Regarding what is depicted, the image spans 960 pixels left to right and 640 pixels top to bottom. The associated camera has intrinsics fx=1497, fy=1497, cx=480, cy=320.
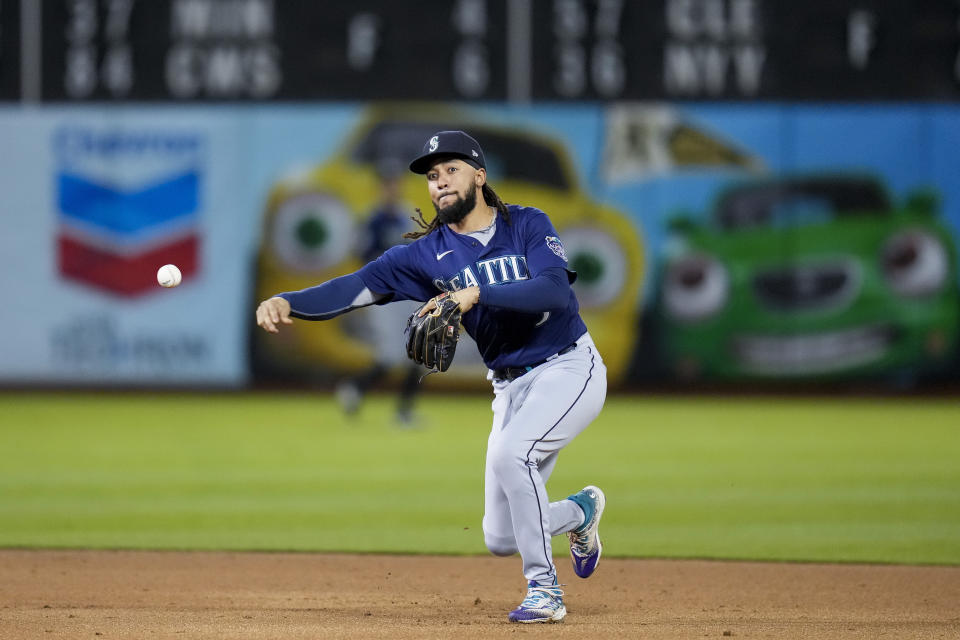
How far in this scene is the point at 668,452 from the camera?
1030 cm

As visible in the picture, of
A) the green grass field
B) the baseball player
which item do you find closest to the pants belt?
the baseball player

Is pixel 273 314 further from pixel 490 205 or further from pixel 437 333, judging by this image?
pixel 490 205

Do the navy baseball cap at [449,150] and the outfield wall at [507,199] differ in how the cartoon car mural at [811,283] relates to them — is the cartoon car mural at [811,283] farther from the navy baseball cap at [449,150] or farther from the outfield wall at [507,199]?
the navy baseball cap at [449,150]

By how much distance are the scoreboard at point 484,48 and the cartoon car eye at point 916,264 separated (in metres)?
1.44

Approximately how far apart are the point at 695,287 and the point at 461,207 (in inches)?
415

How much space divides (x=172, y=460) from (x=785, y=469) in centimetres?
395

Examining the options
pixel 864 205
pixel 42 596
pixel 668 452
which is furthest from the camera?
pixel 864 205

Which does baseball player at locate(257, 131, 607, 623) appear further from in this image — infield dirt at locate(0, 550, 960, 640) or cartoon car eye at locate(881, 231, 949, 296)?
cartoon car eye at locate(881, 231, 949, 296)

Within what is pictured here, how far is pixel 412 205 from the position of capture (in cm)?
1499

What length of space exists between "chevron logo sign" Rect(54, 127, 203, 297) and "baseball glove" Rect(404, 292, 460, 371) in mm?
11036

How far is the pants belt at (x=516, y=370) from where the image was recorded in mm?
4895

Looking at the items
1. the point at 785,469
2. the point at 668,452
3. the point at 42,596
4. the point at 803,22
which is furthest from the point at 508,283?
the point at 803,22

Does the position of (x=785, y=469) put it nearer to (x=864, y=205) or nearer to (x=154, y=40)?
(x=864, y=205)

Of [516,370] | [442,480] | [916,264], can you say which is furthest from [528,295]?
[916,264]
